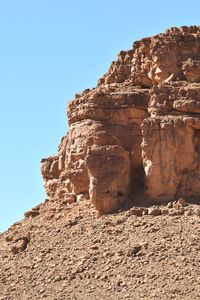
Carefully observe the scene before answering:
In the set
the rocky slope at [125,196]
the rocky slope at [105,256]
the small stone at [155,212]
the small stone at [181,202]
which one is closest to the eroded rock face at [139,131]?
the rocky slope at [125,196]

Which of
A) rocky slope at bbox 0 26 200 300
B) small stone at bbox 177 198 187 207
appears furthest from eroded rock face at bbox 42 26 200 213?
small stone at bbox 177 198 187 207

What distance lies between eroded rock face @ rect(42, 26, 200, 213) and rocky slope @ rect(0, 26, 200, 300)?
0.19 ft

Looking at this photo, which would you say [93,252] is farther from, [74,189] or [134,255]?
[74,189]

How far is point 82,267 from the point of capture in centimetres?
5862

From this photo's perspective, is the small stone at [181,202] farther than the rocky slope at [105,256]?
Yes

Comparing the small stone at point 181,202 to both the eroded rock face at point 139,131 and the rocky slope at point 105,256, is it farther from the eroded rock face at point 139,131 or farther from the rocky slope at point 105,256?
the eroded rock face at point 139,131

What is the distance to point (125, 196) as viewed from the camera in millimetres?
63938

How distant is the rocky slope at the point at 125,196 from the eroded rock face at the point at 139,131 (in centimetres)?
6

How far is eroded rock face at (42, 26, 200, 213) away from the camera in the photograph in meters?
63.1

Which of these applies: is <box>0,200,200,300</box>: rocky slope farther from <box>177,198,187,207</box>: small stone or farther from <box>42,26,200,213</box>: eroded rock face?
<box>42,26,200,213</box>: eroded rock face

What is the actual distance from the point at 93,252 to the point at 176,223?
15.0ft

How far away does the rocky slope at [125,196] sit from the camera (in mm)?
56972

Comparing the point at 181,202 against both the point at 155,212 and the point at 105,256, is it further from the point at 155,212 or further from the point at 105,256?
the point at 105,256

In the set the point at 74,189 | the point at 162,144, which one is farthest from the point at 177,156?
the point at 74,189
